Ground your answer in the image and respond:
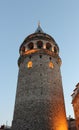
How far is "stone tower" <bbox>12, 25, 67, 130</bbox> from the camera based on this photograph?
2084cm

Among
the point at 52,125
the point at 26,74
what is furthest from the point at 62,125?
the point at 26,74

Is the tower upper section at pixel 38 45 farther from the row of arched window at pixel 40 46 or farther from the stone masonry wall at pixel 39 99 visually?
the stone masonry wall at pixel 39 99

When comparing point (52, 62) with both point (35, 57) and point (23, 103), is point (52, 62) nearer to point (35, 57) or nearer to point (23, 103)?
point (35, 57)

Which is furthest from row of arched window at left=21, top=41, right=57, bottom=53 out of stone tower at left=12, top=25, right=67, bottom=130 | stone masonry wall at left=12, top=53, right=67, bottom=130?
stone masonry wall at left=12, top=53, right=67, bottom=130

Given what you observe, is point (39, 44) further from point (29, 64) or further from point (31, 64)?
→ point (31, 64)

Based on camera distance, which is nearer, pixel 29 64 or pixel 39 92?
pixel 39 92

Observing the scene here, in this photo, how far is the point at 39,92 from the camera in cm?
2262

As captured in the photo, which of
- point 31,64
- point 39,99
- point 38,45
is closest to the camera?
point 39,99

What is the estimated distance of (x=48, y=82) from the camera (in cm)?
2383

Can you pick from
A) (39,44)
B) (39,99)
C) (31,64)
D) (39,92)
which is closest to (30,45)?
(39,44)

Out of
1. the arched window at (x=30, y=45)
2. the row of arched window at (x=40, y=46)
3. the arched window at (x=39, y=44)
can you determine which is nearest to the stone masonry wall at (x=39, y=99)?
the row of arched window at (x=40, y=46)

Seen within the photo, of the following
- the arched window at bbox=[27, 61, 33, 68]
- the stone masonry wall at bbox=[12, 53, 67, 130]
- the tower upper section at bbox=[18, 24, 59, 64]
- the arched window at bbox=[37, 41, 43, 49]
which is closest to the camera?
the stone masonry wall at bbox=[12, 53, 67, 130]

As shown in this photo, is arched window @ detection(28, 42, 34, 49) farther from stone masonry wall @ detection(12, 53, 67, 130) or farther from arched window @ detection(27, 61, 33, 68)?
arched window @ detection(27, 61, 33, 68)

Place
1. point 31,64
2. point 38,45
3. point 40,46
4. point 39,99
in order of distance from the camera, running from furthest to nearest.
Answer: point 40,46 → point 38,45 → point 31,64 → point 39,99
